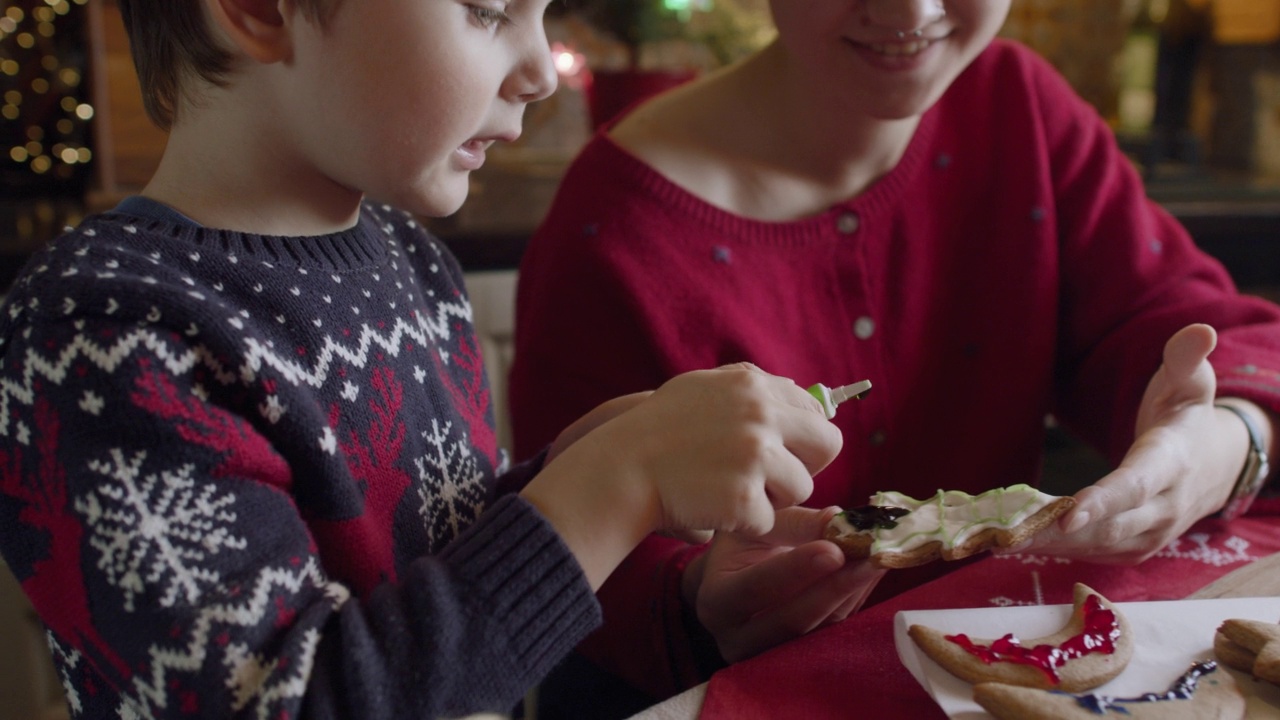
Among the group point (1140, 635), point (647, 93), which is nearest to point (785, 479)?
point (1140, 635)

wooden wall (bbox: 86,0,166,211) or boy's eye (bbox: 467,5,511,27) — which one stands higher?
boy's eye (bbox: 467,5,511,27)

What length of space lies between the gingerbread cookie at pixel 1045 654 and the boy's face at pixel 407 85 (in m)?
0.43

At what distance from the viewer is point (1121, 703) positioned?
24.0 inches

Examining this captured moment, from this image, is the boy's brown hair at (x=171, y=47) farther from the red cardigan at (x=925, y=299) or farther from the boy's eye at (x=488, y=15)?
the red cardigan at (x=925, y=299)

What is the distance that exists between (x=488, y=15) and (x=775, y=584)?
0.44 meters

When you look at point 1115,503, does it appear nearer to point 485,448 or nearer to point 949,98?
point 485,448

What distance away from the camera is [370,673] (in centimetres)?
58

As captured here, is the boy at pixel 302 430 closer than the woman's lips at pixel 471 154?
Yes

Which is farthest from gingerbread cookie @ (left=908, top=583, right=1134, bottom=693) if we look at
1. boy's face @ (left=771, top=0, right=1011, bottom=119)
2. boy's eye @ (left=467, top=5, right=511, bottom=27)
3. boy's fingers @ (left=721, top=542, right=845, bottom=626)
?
boy's face @ (left=771, top=0, right=1011, bottom=119)

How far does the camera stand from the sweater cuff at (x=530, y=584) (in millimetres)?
626

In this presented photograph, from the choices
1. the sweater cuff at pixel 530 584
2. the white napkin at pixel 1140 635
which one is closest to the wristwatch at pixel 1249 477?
the white napkin at pixel 1140 635

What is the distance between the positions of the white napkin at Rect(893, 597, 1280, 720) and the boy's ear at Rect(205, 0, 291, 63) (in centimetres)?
53

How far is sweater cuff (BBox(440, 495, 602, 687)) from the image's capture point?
63 cm

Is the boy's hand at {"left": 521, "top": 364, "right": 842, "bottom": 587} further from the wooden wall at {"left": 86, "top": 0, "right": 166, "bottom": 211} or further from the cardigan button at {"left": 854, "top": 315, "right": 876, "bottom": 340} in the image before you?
the wooden wall at {"left": 86, "top": 0, "right": 166, "bottom": 211}
